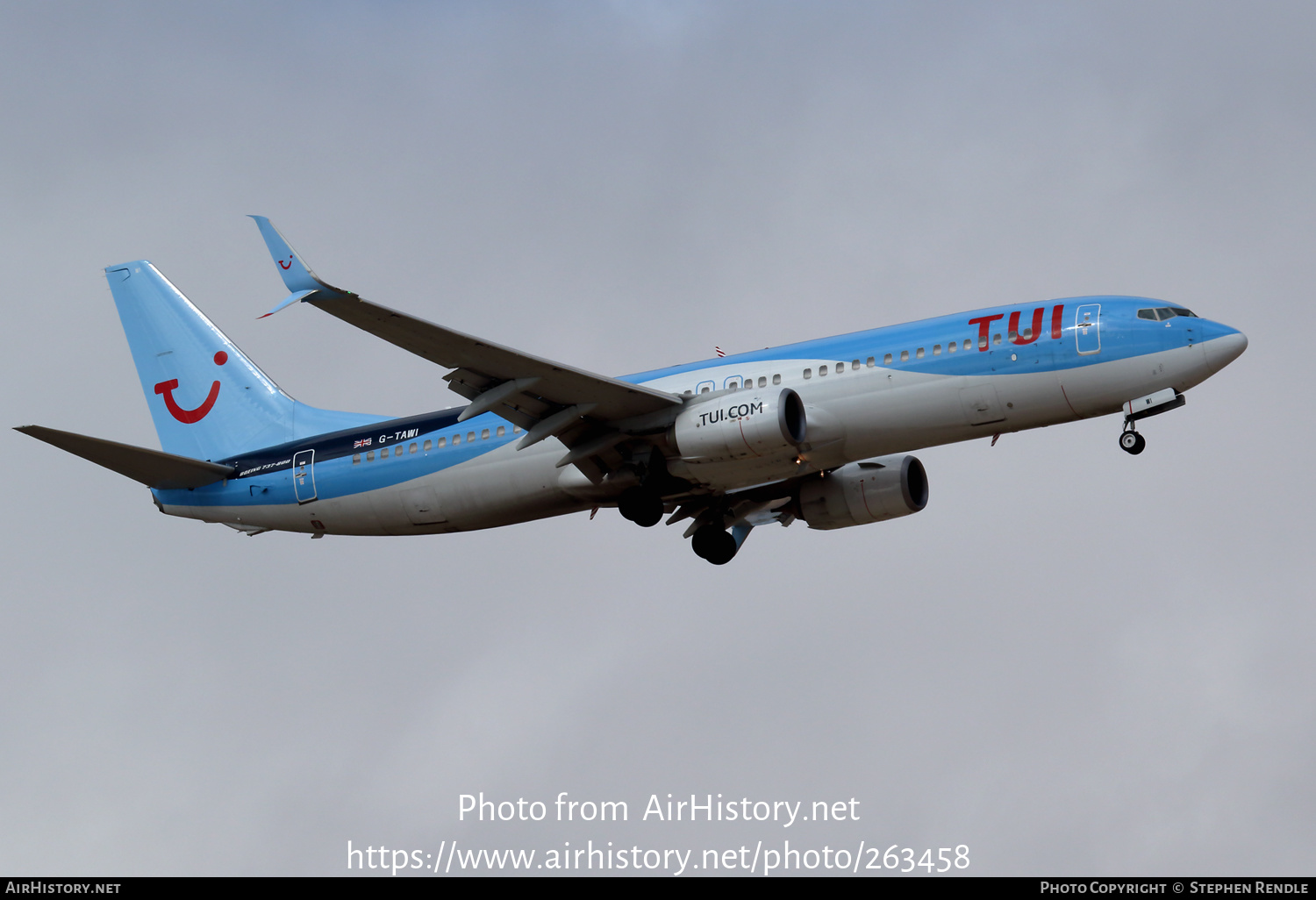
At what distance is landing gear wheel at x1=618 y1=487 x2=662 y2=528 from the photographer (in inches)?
1318

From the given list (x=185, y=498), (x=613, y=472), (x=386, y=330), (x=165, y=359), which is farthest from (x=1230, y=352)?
(x=165, y=359)

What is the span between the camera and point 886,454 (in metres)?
32.3

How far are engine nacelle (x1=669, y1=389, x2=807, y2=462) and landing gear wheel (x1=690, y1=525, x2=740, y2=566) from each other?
592 cm

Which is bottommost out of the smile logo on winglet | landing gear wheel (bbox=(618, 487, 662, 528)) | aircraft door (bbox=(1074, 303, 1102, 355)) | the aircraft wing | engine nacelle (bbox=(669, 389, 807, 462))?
landing gear wheel (bbox=(618, 487, 662, 528))

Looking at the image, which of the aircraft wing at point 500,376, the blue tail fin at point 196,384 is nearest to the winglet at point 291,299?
the aircraft wing at point 500,376

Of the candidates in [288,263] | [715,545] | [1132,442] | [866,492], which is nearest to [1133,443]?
[1132,442]

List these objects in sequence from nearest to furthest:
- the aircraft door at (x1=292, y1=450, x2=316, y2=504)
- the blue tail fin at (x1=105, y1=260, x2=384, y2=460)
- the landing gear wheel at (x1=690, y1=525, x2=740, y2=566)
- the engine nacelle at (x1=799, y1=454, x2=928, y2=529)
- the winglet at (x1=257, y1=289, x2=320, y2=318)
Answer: the winglet at (x1=257, y1=289, x2=320, y2=318)
the engine nacelle at (x1=799, y1=454, x2=928, y2=529)
the aircraft door at (x1=292, y1=450, x2=316, y2=504)
the landing gear wheel at (x1=690, y1=525, x2=740, y2=566)
the blue tail fin at (x1=105, y1=260, x2=384, y2=460)

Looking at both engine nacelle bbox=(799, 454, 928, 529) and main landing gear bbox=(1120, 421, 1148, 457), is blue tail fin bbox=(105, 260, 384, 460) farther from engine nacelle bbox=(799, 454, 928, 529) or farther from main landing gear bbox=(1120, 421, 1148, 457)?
main landing gear bbox=(1120, 421, 1148, 457)

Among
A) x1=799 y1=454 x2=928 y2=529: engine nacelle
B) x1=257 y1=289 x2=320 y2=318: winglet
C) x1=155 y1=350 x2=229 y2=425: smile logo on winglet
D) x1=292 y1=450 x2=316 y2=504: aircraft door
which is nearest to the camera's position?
x1=257 y1=289 x2=320 y2=318: winglet

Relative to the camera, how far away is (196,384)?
1646 inches


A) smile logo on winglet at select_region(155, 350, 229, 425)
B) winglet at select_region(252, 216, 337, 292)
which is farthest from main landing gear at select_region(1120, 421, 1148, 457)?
smile logo on winglet at select_region(155, 350, 229, 425)

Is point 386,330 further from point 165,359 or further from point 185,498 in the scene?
point 165,359

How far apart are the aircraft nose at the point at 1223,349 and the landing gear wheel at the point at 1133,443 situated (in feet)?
6.52

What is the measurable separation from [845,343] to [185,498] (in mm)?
18033
